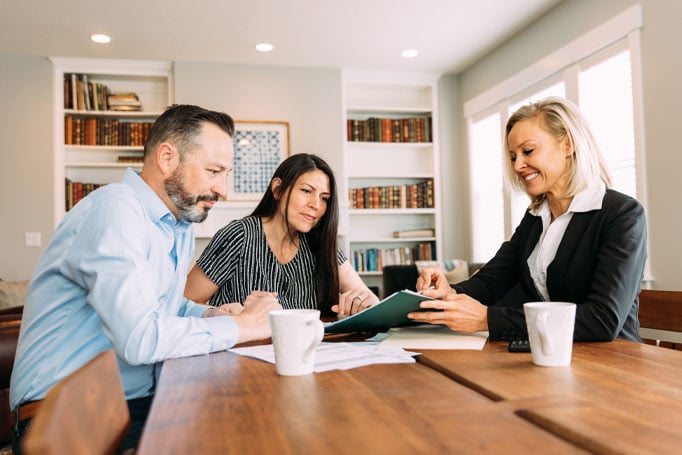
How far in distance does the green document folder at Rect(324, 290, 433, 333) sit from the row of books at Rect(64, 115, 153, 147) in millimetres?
4312

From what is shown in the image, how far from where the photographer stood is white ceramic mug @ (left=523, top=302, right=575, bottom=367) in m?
0.94

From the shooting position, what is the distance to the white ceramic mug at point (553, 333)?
937 millimetres

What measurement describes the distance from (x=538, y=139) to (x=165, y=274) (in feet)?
3.69

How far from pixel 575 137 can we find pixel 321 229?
3.25 ft

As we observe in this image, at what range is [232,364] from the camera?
3.38 feet

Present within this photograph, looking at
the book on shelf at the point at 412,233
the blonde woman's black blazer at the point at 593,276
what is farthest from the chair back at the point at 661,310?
the book on shelf at the point at 412,233

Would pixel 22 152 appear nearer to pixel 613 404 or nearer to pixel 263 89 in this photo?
pixel 263 89

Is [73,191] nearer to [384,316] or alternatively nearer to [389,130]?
[389,130]

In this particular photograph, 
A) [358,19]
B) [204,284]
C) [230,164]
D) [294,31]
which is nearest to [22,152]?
[294,31]

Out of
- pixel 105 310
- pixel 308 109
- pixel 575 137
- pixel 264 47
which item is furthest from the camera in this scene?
pixel 308 109

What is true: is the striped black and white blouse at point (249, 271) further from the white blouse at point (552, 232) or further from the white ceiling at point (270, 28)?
the white ceiling at point (270, 28)

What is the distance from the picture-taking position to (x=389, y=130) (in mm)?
5766

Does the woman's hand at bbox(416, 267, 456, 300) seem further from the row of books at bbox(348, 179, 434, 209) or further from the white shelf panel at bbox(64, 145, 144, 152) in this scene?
the white shelf panel at bbox(64, 145, 144, 152)

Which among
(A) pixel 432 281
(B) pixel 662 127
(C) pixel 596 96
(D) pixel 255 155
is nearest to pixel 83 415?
(A) pixel 432 281
